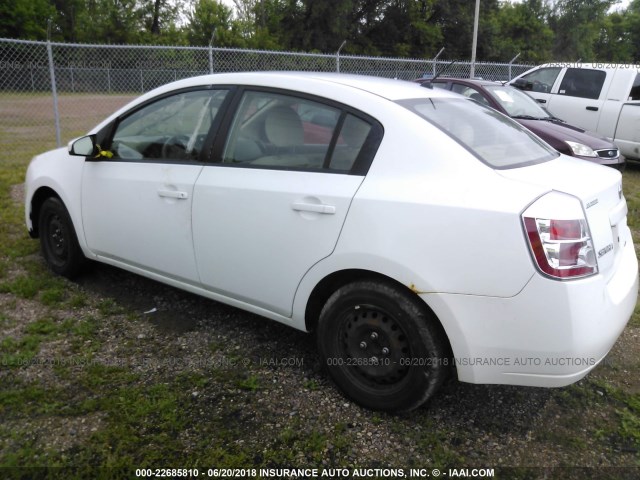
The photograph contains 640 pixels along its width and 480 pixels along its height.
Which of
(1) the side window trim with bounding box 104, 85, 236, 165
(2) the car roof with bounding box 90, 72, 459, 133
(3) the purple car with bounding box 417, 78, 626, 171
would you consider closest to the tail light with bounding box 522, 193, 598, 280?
(2) the car roof with bounding box 90, 72, 459, 133

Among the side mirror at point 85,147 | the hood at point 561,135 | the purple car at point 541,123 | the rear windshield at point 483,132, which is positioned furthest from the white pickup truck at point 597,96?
the side mirror at point 85,147

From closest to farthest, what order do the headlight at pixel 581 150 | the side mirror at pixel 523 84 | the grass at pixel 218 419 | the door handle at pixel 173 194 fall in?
the grass at pixel 218 419
the door handle at pixel 173 194
the headlight at pixel 581 150
the side mirror at pixel 523 84

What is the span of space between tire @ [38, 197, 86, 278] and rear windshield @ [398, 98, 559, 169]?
109 inches

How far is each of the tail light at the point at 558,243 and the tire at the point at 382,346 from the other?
56 cm

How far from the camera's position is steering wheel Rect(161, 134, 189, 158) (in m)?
3.41

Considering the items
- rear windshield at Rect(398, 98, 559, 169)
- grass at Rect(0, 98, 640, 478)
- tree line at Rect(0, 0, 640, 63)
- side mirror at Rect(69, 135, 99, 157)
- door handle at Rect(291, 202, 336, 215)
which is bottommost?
grass at Rect(0, 98, 640, 478)

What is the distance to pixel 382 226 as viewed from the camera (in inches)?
98.4

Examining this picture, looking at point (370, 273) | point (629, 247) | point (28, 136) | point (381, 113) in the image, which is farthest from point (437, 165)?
point (28, 136)

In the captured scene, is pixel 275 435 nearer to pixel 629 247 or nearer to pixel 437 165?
pixel 437 165

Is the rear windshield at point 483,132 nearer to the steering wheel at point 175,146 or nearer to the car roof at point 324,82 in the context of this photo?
the car roof at point 324,82

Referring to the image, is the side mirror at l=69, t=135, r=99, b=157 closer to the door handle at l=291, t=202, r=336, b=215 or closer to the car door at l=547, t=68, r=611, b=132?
the door handle at l=291, t=202, r=336, b=215

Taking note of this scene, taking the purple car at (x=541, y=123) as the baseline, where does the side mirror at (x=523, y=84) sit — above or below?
above

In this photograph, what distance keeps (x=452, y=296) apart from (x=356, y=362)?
2.24ft

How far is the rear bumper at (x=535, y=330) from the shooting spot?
2.23m
